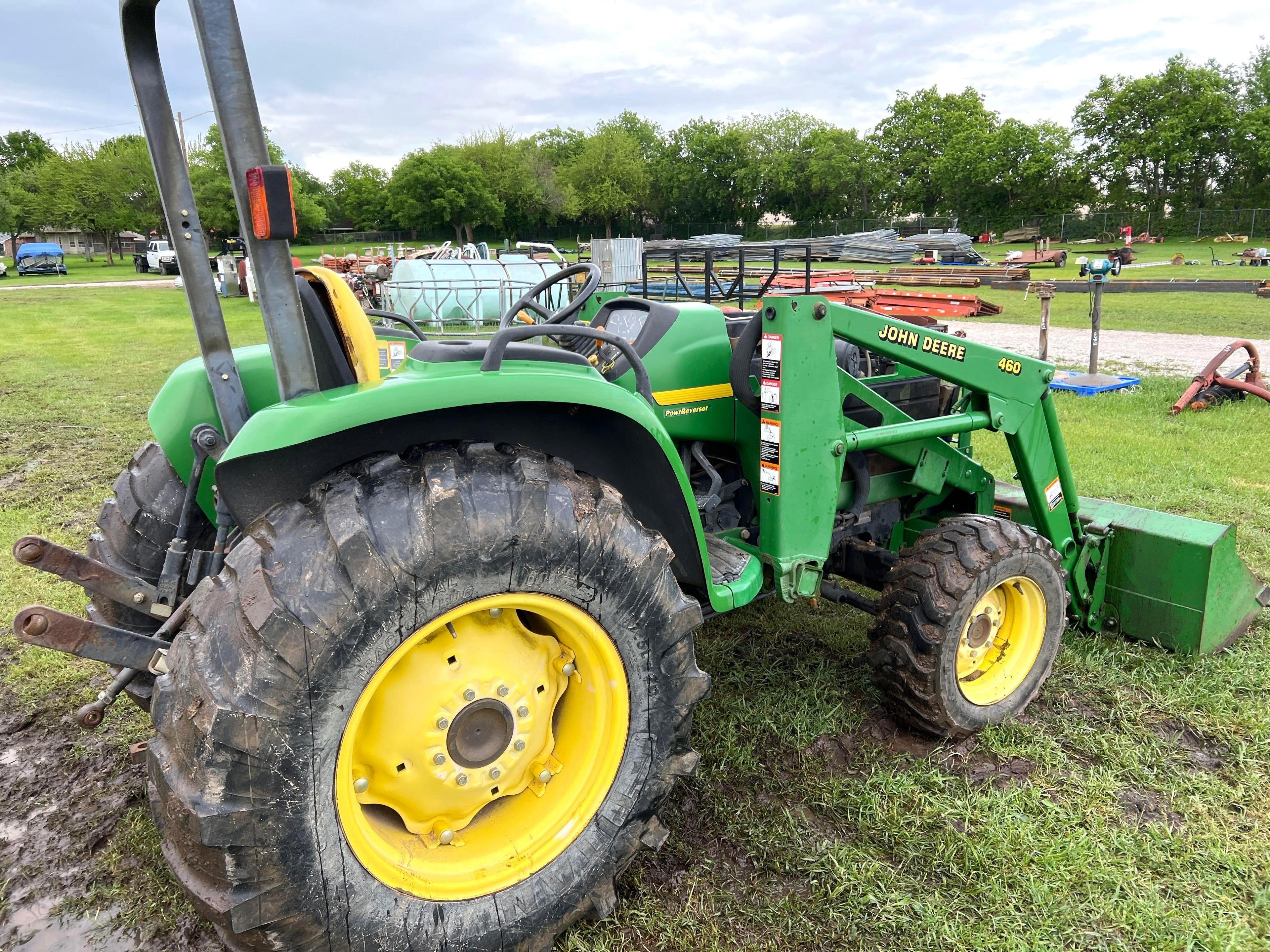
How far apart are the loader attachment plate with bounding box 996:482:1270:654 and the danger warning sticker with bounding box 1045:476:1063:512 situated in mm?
109

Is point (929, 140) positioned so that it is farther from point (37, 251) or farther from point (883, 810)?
point (883, 810)

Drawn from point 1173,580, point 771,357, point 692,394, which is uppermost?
point 771,357

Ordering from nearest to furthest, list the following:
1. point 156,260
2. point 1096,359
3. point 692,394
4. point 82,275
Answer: point 692,394
point 1096,359
point 156,260
point 82,275

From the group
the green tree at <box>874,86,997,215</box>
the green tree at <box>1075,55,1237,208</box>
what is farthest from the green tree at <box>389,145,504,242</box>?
the green tree at <box>1075,55,1237,208</box>

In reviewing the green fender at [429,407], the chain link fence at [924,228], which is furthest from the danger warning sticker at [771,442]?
the chain link fence at [924,228]

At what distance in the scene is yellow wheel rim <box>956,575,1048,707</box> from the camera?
3.09m

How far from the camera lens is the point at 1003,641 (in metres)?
3.19

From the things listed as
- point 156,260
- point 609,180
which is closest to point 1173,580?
point 156,260

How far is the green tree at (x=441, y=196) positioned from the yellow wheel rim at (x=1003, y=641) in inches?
2274

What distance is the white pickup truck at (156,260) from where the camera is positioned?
1455 inches

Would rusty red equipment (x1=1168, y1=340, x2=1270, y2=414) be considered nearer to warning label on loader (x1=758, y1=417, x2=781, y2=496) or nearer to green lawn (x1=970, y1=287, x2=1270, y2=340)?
green lawn (x1=970, y1=287, x2=1270, y2=340)

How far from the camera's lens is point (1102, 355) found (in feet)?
37.9

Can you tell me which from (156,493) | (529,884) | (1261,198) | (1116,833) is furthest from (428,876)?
(1261,198)

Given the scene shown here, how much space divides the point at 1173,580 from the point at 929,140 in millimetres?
64933
